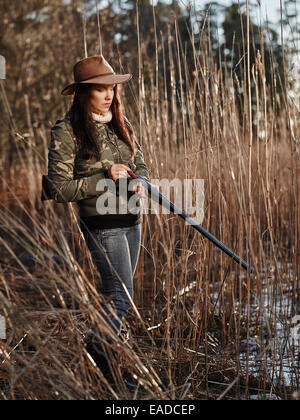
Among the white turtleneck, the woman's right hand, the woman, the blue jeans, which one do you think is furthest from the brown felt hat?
the blue jeans

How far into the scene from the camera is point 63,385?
5.02 feet

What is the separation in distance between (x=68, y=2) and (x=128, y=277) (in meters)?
6.69

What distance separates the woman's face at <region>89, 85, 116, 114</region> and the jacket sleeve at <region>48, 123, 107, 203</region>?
161mm

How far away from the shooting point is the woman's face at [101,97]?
1.87 m

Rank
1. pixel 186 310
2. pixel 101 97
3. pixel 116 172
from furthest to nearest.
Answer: pixel 186 310 < pixel 101 97 < pixel 116 172

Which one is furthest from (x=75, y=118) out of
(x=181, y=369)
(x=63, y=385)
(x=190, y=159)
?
(x=181, y=369)

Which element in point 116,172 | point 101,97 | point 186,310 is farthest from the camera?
point 186,310

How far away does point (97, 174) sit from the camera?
183 centimetres

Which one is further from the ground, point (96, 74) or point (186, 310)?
point (96, 74)

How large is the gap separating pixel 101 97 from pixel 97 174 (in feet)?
0.94

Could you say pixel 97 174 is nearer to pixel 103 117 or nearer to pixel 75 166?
pixel 75 166

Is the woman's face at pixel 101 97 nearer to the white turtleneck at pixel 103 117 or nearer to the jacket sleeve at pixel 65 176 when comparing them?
the white turtleneck at pixel 103 117

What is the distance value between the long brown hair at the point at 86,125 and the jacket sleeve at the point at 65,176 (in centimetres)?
4

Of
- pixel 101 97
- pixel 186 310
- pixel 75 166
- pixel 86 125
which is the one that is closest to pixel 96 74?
pixel 101 97
